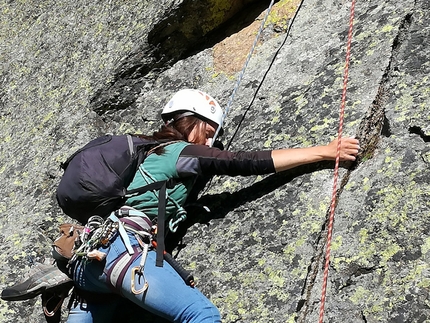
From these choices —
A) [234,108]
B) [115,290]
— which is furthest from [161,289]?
[234,108]

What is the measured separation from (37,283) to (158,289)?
161cm

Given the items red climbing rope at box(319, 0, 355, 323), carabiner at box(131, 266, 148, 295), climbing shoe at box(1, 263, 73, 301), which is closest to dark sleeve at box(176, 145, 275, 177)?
red climbing rope at box(319, 0, 355, 323)

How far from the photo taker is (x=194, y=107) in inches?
243

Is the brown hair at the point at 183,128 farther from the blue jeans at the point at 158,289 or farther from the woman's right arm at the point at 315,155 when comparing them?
the blue jeans at the point at 158,289

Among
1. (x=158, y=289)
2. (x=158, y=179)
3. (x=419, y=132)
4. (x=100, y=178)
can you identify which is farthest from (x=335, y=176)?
(x=100, y=178)

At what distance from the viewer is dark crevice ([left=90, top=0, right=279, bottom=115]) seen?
7.93m

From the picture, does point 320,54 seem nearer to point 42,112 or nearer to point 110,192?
point 110,192

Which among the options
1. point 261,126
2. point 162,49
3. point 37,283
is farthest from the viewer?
point 162,49

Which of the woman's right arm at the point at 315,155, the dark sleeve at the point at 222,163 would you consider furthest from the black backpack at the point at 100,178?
the woman's right arm at the point at 315,155

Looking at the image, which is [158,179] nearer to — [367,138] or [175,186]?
[175,186]

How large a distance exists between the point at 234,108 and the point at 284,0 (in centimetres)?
193

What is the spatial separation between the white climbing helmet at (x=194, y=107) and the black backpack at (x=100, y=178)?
2.54ft

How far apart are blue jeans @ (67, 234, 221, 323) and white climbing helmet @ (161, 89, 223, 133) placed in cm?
160

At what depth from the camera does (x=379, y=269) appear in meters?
4.72
